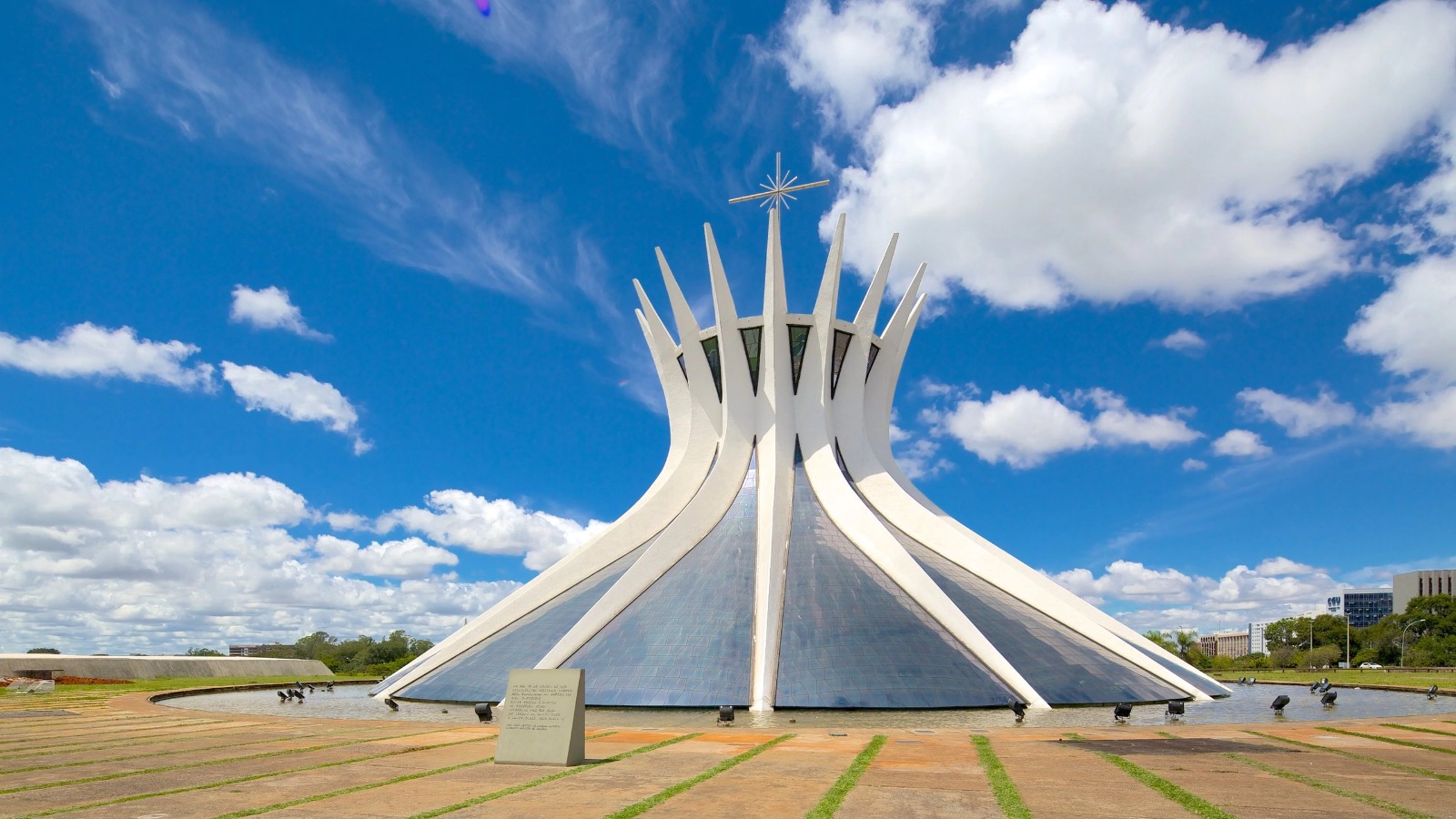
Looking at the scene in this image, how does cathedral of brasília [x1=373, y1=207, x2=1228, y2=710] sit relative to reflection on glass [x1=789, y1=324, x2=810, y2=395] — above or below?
below

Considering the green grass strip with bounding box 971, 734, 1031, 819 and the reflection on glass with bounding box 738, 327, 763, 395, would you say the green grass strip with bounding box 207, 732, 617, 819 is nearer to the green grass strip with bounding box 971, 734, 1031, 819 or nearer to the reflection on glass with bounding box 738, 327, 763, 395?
the green grass strip with bounding box 971, 734, 1031, 819

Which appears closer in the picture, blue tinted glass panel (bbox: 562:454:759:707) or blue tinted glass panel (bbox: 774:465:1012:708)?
blue tinted glass panel (bbox: 774:465:1012:708)

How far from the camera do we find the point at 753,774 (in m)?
11.0

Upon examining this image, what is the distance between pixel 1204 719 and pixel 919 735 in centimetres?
800

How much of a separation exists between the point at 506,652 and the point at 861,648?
10.8m

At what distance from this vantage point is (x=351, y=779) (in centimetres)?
1071

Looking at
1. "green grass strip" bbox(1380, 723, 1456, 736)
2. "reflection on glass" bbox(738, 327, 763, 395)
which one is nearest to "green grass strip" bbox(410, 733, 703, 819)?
"green grass strip" bbox(1380, 723, 1456, 736)

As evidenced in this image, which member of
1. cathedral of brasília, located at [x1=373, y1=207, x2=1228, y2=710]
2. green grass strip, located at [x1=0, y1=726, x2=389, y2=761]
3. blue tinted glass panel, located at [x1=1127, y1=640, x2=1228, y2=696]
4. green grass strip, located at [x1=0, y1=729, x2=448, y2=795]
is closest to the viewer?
green grass strip, located at [x1=0, y1=729, x2=448, y2=795]

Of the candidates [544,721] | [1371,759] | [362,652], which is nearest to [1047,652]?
[1371,759]

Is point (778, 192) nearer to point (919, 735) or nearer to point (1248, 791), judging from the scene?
point (919, 735)

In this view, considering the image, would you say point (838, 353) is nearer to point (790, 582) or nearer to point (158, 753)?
point (790, 582)

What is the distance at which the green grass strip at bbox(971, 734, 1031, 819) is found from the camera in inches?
343

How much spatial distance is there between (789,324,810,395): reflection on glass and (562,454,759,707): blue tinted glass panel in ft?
24.6

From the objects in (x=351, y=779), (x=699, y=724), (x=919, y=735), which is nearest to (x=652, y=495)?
(x=699, y=724)
